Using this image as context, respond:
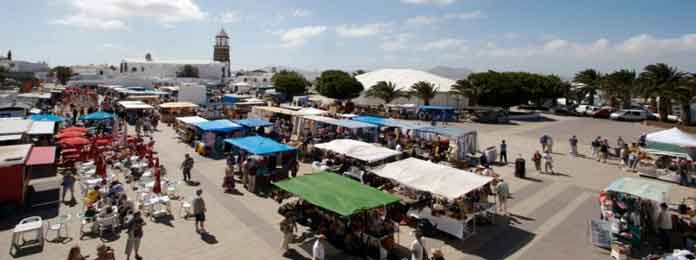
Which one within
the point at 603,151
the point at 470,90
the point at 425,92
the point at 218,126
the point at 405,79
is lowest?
the point at 603,151

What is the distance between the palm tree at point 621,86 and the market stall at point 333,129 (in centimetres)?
3719

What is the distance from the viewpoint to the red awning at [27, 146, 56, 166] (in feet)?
36.5

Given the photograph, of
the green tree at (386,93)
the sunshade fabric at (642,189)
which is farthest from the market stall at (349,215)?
the green tree at (386,93)

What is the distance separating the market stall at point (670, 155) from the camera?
48.0 feet

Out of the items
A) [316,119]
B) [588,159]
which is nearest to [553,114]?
[588,159]

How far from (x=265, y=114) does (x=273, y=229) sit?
1962 centimetres

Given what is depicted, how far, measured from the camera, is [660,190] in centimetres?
883

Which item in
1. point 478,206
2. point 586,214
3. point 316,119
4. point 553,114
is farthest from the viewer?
point 553,114

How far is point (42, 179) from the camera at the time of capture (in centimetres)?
1338

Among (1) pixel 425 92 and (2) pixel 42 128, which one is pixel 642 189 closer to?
(2) pixel 42 128

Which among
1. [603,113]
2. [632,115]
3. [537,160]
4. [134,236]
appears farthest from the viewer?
[603,113]

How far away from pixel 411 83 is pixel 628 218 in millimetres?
39023

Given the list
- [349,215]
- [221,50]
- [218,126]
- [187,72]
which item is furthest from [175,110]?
[221,50]

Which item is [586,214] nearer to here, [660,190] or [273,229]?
[660,190]
